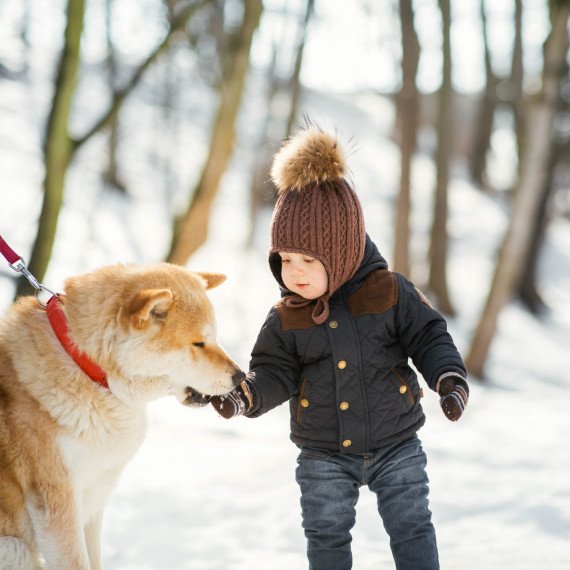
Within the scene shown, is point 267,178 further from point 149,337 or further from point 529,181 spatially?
point 529,181

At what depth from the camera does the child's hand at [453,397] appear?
2482 mm

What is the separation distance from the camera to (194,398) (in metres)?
2.73

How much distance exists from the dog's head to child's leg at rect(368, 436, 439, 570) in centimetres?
65

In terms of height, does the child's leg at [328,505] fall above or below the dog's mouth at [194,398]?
below

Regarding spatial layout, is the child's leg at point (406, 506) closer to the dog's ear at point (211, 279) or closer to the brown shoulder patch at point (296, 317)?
the brown shoulder patch at point (296, 317)

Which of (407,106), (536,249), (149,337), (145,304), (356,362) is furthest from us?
(536,249)

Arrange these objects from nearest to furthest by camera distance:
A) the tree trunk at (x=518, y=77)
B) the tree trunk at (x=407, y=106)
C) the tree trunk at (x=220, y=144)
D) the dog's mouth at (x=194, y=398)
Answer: the dog's mouth at (x=194, y=398) < the tree trunk at (x=220, y=144) < the tree trunk at (x=407, y=106) < the tree trunk at (x=518, y=77)

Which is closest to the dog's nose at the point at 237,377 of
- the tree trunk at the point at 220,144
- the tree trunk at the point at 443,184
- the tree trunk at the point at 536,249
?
the tree trunk at the point at 220,144

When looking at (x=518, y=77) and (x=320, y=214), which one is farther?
(x=518, y=77)

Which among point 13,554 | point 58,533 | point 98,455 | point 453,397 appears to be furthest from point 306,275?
point 13,554

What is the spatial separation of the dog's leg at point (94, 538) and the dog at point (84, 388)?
0.18 meters

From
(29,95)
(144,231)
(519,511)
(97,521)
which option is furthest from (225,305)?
(29,95)

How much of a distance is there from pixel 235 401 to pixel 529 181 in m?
7.19

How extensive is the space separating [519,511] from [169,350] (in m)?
2.76
